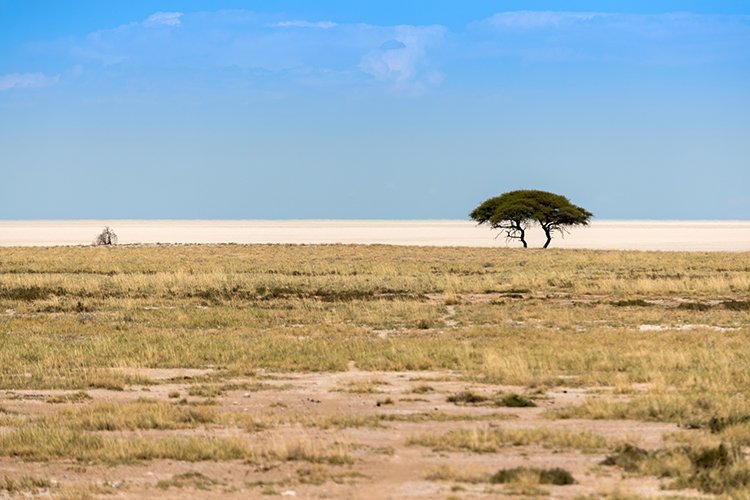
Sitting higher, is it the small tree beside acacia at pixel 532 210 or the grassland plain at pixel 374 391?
the small tree beside acacia at pixel 532 210

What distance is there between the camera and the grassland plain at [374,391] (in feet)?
39.4

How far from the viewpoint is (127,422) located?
15.2 metres

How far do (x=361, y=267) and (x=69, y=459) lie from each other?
42.0 meters

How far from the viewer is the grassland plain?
1202cm

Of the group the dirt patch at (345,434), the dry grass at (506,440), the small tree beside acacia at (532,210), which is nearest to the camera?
the dirt patch at (345,434)


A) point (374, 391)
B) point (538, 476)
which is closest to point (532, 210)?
point (374, 391)

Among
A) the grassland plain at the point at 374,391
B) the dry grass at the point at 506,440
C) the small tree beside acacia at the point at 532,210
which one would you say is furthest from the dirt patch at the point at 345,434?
the small tree beside acacia at the point at 532,210

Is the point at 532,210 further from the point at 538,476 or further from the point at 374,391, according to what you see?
the point at 538,476

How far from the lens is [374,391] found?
18.4 meters

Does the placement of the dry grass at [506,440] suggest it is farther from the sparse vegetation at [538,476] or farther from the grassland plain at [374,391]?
the sparse vegetation at [538,476]

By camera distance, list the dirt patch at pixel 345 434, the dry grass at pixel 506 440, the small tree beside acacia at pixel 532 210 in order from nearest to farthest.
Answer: the dirt patch at pixel 345 434 < the dry grass at pixel 506 440 < the small tree beside acacia at pixel 532 210

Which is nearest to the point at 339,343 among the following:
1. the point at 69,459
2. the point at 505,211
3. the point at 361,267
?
the point at 69,459

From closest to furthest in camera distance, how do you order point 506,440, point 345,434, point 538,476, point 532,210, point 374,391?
point 538,476 < point 506,440 < point 345,434 < point 374,391 < point 532,210

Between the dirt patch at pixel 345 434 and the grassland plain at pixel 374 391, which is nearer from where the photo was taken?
the dirt patch at pixel 345 434
